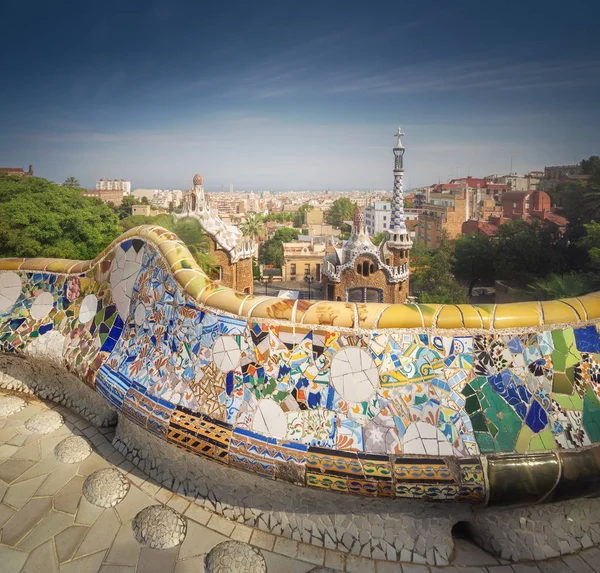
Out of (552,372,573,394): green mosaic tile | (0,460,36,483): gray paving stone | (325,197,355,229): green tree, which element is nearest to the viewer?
(552,372,573,394): green mosaic tile

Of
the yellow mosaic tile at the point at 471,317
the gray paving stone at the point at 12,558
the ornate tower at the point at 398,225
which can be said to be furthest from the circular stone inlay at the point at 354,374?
the ornate tower at the point at 398,225

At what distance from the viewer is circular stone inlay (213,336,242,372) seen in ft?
15.3

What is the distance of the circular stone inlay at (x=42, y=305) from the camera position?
22.6 ft

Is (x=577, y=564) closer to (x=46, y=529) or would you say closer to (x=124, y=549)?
(x=124, y=549)

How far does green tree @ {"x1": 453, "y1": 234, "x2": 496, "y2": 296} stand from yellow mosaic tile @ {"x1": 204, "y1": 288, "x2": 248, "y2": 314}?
26.3 m

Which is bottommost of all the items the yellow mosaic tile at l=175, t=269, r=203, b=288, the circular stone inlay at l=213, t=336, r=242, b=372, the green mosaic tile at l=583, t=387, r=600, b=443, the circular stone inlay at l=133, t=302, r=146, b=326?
the green mosaic tile at l=583, t=387, r=600, b=443

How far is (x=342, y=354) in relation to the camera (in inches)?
172

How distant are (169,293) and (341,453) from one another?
258cm

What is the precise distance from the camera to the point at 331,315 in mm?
4449

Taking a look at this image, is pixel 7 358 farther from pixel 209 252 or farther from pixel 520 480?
pixel 209 252

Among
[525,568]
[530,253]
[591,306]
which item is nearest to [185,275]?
[591,306]

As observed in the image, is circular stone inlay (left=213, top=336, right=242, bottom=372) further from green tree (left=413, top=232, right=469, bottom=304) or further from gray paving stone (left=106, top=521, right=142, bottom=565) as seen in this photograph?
green tree (left=413, top=232, right=469, bottom=304)

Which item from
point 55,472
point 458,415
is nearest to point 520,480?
point 458,415

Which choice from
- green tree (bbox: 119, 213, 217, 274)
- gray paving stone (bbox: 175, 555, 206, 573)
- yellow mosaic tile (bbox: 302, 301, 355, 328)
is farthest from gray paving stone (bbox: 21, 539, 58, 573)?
green tree (bbox: 119, 213, 217, 274)
